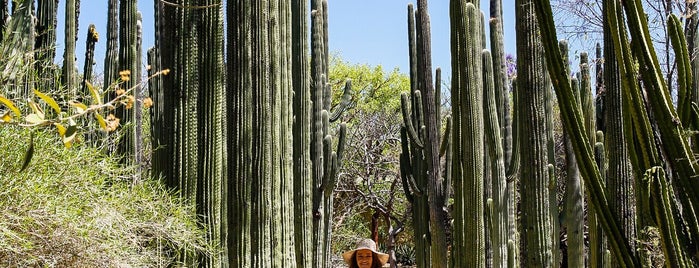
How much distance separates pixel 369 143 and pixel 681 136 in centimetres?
1561

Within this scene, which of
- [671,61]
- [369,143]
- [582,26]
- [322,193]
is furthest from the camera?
[369,143]

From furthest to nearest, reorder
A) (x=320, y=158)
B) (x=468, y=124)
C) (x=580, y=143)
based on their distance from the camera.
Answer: (x=320, y=158) → (x=468, y=124) → (x=580, y=143)

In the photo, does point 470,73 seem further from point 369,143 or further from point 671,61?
point 369,143

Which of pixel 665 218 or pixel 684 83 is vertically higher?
pixel 684 83

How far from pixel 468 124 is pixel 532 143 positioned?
1391 mm

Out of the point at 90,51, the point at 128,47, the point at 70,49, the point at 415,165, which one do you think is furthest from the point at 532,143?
the point at 90,51

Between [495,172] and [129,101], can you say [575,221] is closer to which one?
[495,172]

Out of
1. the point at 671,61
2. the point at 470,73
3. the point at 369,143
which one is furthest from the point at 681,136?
the point at 369,143

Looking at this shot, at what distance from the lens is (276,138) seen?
601 cm

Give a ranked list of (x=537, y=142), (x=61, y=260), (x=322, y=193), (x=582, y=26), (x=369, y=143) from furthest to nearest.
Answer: (x=369, y=143) < (x=322, y=193) < (x=582, y=26) < (x=537, y=142) < (x=61, y=260)

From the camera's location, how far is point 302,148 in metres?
8.73

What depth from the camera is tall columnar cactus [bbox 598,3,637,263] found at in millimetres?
6426

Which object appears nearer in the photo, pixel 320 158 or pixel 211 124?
pixel 211 124

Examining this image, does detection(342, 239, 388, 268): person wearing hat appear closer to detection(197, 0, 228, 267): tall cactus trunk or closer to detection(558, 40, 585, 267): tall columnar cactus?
detection(558, 40, 585, 267): tall columnar cactus
